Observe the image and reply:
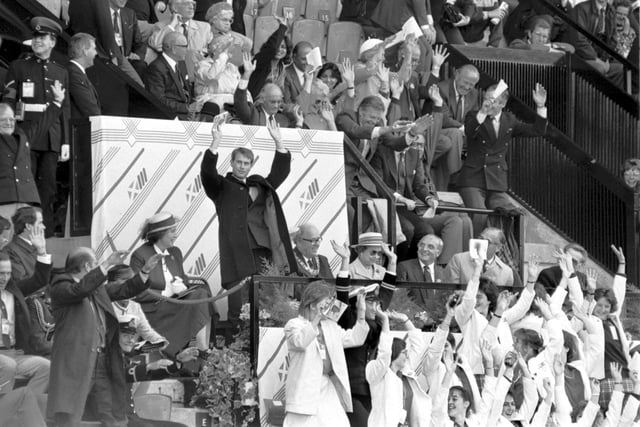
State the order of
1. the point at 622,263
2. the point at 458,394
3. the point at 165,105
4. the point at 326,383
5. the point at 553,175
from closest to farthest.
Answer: the point at 326,383
the point at 458,394
the point at 165,105
the point at 622,263
the point at 553,175

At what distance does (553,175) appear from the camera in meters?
24.1

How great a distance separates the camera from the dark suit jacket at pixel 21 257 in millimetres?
17344

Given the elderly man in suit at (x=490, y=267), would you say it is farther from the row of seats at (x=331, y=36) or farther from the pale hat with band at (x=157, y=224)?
the row of seats at (x=331, y=36)

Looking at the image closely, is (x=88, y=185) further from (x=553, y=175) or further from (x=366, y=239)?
(x=553, y=175)

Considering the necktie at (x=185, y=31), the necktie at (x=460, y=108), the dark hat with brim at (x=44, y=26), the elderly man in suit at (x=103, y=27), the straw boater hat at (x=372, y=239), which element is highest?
the dark hat with brim at (x=44, y=26)

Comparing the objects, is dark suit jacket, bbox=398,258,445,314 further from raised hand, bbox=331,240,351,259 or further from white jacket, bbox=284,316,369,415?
white jacket, bbox=284,316,369,415

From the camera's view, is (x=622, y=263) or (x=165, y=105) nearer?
(x=165, y=105)

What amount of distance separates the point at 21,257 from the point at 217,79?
3.89m

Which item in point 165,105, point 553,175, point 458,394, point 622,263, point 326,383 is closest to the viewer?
point 326,383

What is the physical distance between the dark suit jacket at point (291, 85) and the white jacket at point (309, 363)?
4383 millimetres

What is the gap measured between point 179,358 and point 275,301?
98 cm

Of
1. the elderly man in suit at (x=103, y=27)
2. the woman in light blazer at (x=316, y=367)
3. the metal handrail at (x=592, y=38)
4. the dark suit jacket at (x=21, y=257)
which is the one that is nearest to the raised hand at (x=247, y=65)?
the elderly man in suit at (x=103, y=27)

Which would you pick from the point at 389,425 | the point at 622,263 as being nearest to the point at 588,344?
the point at 622,263

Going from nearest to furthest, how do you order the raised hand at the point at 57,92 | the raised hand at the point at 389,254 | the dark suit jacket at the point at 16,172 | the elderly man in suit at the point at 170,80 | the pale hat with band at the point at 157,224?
the pale hat with band at the point at 157,224
the dark suit jacket at the point at 16,172
the raised hand at the point at 389,254
the raised hand at the point at 57,92
the elderly man in suit at the point at 170,80
